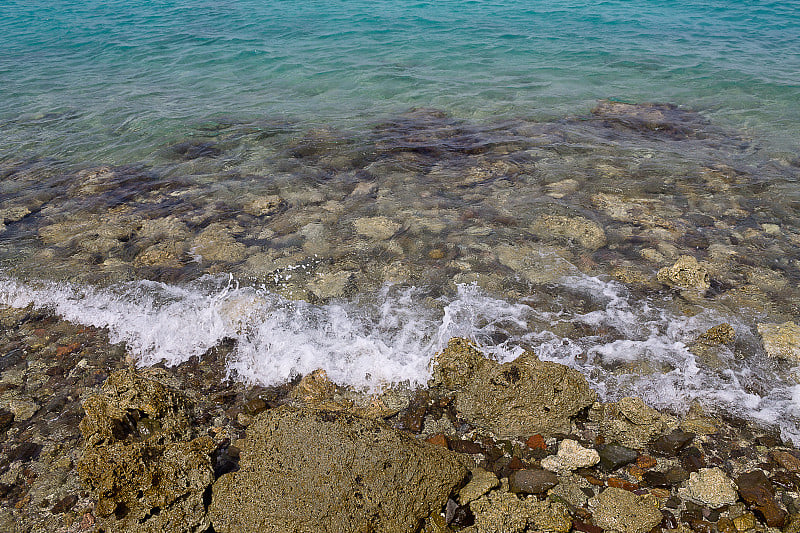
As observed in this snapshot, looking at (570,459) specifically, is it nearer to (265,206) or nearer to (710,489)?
(710,489)

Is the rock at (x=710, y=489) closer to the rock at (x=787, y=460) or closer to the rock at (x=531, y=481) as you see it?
the rock at (x=787, y=460)

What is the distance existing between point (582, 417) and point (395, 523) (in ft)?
6.53

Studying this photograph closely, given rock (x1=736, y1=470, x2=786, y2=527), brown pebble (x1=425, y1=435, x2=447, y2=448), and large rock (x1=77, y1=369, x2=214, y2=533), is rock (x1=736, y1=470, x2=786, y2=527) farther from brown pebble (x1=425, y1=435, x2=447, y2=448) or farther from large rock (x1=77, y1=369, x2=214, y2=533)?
large rock (x1=77, y1=369, x2=214, y2=533)

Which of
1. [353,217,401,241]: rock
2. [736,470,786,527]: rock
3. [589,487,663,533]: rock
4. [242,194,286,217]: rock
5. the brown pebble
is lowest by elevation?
[242,194,286,217]: rock

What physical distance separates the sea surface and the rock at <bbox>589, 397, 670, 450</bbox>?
0.24 meters

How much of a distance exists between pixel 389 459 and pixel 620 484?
5.92 feet

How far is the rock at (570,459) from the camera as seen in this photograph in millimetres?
3705

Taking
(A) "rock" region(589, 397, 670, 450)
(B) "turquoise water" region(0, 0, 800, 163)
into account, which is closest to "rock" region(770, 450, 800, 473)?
(A) "rock" region(589, 397, 670, 450)

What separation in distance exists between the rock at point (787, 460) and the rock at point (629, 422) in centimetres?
77

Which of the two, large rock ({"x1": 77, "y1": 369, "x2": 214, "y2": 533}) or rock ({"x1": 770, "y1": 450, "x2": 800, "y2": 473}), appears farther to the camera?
rock ({"x1": 770, "y1": 450, "x2": 800, "y2": 473})

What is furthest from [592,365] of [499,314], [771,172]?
[771,172]

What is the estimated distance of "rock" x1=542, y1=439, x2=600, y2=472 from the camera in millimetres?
3705

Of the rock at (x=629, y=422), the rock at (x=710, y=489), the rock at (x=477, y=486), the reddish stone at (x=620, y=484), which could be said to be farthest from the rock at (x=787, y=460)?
the rock at (x=477, y=486)

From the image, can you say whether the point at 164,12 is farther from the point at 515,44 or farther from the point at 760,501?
the point at 760,501
